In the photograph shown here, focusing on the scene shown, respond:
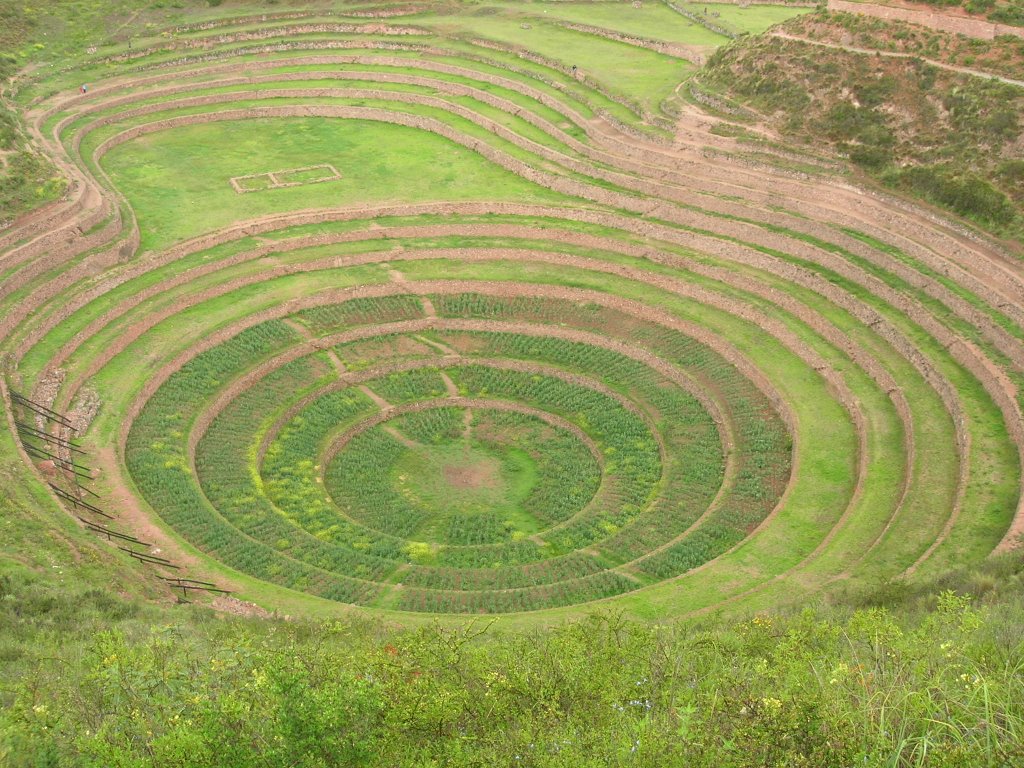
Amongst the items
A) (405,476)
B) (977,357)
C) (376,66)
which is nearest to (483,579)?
(405,476)

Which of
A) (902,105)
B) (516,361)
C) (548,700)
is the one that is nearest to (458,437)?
(516,361)

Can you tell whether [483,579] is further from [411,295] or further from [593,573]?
[411,295]

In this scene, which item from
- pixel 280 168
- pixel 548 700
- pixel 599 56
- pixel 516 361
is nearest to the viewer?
pixel 548 700

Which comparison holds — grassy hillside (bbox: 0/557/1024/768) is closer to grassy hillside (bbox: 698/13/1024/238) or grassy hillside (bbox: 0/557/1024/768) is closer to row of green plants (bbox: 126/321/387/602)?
row of green plants (bbox: 126/321/387/602)

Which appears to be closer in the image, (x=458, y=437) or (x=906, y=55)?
(x=458, y=437)

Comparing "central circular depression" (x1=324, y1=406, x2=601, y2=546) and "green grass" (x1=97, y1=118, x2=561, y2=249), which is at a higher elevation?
"green grass" (x1=97, y1=118, x2=561, y2=249)

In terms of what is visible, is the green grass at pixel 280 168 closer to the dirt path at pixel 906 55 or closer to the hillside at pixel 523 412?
the hillside at pixel 523 412

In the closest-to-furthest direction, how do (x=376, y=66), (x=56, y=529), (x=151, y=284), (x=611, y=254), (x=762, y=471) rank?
(x=56, y=529) < (x=762, y=471) < (x=151, y=284) < (x=611, y=254) < (x=376, y=66)

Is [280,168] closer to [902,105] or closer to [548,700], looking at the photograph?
[902,105]

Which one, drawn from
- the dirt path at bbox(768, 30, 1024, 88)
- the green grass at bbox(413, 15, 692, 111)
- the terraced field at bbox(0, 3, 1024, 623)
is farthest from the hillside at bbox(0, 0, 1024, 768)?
the green grass at bbox(413, 15, 692, 111)
